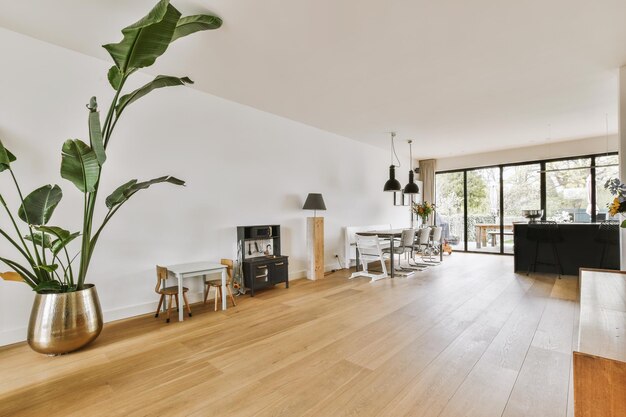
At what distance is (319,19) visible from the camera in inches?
103

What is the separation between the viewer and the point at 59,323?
2463 millimetres

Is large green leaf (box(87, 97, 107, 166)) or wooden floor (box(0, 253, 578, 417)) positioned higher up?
large green leaf (box(87, 97, 107, 166))

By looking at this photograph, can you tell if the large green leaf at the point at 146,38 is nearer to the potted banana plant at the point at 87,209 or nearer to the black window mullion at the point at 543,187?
the potted banana plant at the point at 87,209

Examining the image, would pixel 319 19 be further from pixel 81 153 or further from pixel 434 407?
pixel 434 407

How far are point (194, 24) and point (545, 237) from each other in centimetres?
649

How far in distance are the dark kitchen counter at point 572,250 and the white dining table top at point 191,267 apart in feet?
18.2

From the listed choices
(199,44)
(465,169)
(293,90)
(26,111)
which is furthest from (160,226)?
(465,169)

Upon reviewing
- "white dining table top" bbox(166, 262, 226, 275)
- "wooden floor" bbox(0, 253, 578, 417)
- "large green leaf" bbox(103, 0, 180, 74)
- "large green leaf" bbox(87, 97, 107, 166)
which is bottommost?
"wooden floor" bbox(0, 253, 578, 417)

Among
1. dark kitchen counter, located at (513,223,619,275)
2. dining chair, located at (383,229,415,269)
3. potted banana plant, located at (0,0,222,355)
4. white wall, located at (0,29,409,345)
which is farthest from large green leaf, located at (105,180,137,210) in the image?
dark kitchen counter, located at (513,223,619,275)

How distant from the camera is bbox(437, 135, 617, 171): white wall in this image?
6.72 meters

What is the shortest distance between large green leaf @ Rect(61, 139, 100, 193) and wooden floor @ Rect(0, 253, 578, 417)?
148 centimetres

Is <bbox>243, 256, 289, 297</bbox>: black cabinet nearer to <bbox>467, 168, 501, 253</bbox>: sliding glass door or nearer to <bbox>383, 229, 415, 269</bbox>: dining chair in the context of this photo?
<bbox>383, 229, 415, 269</bbox>: dining chair

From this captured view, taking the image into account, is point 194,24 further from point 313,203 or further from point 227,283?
point 313,203

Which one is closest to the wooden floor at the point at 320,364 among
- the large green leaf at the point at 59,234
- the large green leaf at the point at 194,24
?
the large green leaf at the point at 59,234
